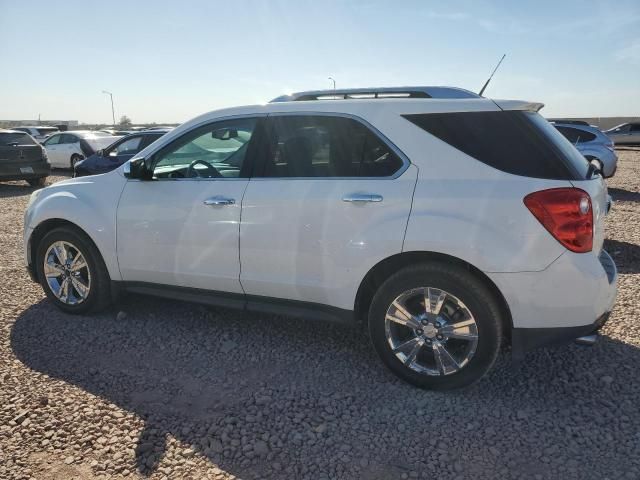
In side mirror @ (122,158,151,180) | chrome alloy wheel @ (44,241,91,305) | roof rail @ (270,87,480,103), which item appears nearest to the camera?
roof rail @ (270,87,480,103)

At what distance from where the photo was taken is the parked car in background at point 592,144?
39.0 feet

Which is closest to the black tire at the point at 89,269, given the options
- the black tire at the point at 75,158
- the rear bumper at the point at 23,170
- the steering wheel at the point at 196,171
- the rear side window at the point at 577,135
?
the steering wheel at the point at 196,171

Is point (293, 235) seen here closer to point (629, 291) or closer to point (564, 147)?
point (564, 147)

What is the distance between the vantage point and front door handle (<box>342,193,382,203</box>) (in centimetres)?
318

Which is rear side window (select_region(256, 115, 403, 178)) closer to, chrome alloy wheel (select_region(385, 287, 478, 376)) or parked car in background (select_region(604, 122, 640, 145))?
chrome alloy wheel (select_region(385, 287, 478, 376))

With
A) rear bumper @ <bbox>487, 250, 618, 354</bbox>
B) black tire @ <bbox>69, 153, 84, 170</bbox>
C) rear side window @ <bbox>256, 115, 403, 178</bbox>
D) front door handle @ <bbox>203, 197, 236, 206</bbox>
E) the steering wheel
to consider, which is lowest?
black tire @ <bbox>69, 153, 84, 170</bbox>

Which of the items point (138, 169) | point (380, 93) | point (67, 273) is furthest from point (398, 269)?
point (67, 273)

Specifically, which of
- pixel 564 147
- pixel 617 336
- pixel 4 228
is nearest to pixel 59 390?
pixel 564 147

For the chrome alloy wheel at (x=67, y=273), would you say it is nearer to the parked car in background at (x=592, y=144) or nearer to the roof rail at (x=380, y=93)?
the roof rail at (x=380, y=93)

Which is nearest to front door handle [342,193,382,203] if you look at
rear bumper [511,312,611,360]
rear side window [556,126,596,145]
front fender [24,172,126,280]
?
rear bumper [511,312,611,360]

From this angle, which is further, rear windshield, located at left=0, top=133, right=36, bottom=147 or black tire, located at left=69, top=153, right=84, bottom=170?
black tire, located at left=69, top=153, right=84, bottom=170

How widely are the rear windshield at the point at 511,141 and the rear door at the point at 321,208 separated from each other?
329mm

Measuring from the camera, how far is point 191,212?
12.4 feet

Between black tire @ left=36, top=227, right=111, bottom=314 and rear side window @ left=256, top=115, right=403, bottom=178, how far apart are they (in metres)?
1.69
